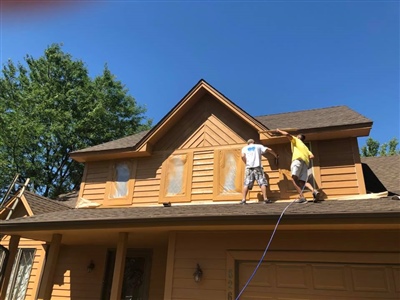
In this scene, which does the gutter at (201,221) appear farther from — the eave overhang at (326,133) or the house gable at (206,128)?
the house gable at (206,128)

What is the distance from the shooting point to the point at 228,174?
721 centimetres

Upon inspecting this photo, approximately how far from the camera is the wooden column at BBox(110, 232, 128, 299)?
18.3 ft

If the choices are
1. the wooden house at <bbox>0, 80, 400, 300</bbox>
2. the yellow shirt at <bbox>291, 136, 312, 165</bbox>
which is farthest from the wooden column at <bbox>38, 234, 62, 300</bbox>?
the yellow shirt at <bbox>291, 136, 312, 165</bbox>

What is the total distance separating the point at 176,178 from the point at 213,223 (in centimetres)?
300

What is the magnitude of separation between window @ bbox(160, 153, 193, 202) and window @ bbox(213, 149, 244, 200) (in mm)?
740

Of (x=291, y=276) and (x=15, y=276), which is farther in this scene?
(x=15, y=276)

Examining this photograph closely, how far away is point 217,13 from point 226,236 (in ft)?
20.5

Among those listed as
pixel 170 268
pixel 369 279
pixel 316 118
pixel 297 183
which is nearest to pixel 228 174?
pixel 297 183

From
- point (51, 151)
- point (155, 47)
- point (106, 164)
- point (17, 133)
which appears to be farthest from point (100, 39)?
point (51, 151)

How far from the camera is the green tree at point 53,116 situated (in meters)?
16.3

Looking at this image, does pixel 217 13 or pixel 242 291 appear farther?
pixel 217 13

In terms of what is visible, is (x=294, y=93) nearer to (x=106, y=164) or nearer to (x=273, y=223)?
(x=106, y=164)

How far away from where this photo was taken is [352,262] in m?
4.91

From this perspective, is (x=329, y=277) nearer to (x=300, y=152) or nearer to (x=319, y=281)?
(x=319, y=281)
